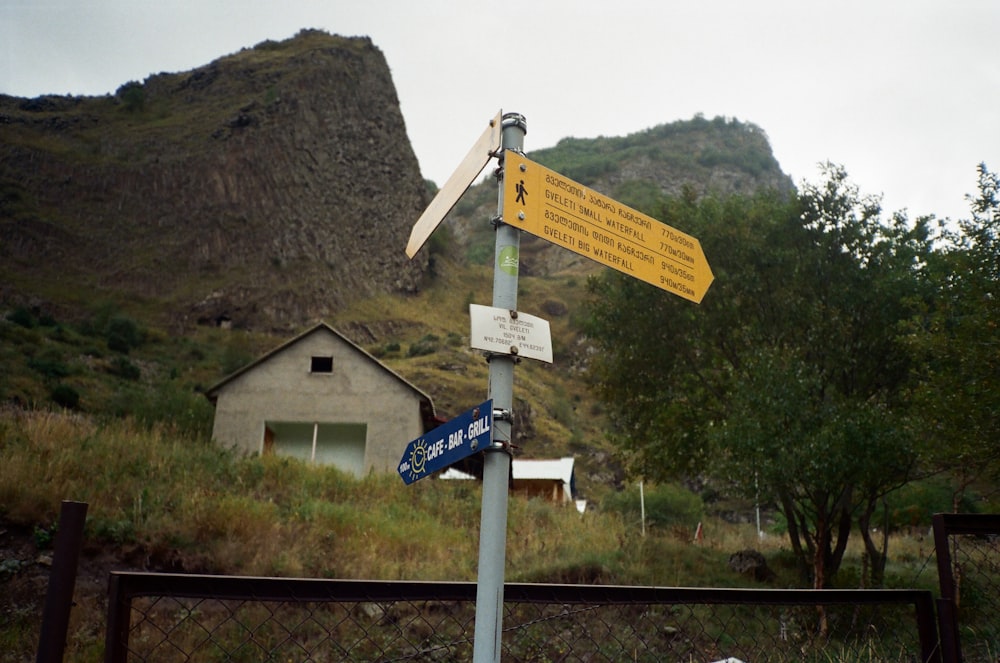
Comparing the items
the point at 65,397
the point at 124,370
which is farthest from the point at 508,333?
the point at 124,370

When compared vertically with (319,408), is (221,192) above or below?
above

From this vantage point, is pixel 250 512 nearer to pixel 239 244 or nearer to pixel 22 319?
pixel 22 319

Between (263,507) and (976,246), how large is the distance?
41.4ft

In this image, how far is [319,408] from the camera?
23656mm

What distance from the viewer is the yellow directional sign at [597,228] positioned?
298cm

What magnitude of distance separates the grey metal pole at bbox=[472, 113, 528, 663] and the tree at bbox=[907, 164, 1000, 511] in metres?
10.8

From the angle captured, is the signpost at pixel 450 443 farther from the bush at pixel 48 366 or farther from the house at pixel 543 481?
the bush at pixel 48 366

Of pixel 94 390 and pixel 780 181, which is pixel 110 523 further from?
pixel 780 181

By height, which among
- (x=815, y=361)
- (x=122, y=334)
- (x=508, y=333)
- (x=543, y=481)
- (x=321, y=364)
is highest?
(x=122, y=334)

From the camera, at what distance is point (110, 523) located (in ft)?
39.9

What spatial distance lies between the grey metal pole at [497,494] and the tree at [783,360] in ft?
37.8

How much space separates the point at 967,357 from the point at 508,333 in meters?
11.3

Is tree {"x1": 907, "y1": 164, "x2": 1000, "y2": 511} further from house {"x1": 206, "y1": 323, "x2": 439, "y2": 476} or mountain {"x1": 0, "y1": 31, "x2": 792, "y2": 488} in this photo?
→ mountain {"x1": 0, "y1": 31, "x2": 792, "y2": 488}

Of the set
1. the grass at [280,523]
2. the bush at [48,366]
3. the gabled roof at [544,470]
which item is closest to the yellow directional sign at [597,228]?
the grass at [280,523]
